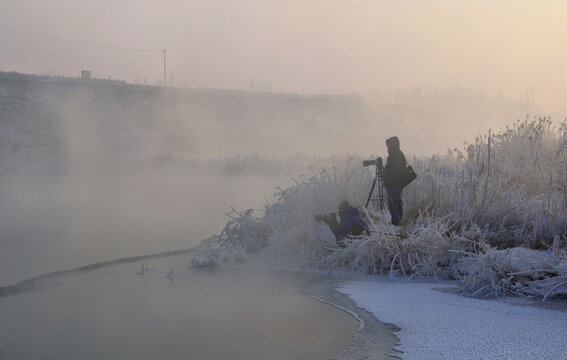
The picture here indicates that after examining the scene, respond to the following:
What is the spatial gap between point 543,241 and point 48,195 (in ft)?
50.7

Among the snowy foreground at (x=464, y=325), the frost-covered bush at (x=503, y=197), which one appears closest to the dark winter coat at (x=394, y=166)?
the frost-covered bush at (x=503, y=197)

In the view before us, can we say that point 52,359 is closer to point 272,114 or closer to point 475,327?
point 475,327

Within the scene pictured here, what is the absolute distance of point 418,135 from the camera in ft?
199

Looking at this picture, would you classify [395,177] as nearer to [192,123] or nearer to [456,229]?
[456,229]

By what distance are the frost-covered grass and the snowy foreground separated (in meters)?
0.47

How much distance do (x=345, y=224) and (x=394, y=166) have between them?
Answer: 0.99m

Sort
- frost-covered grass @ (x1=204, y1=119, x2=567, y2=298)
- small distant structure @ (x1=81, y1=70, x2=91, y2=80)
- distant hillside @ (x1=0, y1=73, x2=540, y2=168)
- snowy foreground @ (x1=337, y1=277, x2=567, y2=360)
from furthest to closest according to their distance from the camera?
small distant structure @ (x1=81, y1=70, x2=91, y2=80) < distant hillside @ (x1=0, y1=73, x2=540, y2=168) < frost-covered grass @ (x1=204, y1=119, x2=567, y2=298) < snowy foreground @ (x1=337, y1=277, x2=567, y2=360)

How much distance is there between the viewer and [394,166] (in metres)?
8.55

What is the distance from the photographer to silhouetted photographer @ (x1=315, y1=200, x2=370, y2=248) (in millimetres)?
8375

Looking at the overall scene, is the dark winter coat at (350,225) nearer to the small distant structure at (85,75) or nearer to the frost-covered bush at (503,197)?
the frost-covered bush at (503,197)

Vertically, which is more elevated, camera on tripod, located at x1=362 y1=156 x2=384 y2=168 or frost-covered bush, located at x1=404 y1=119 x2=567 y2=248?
camera on tripod, located at x1=362 y1=156 x2=384 y2=168

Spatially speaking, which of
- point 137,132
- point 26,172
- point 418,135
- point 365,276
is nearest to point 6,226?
point 365,276

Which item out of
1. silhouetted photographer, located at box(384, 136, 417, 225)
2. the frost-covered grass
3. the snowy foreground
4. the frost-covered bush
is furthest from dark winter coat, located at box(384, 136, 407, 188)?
the snowy foreground

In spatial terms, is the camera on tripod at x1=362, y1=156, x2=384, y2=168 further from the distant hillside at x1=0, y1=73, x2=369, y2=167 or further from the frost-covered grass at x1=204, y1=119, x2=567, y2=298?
the distant hillside at x1=0, y1=73, x2=369, y2=167
